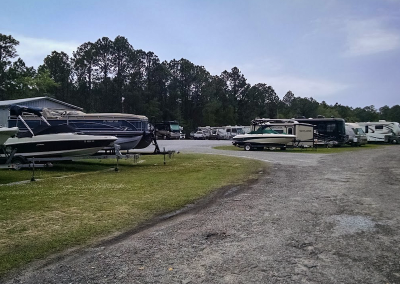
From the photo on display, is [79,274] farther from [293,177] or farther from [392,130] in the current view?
[392,130]

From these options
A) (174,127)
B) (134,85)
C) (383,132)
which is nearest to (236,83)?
(134,85)

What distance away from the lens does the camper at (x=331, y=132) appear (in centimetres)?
2897

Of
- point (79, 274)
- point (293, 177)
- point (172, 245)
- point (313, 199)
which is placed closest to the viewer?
point (79, 274)

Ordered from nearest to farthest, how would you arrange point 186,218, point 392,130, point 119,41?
point 186,218, point 392,130, point 119,41

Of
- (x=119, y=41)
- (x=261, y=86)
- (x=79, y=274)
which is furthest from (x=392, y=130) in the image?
(x=261, y=86)

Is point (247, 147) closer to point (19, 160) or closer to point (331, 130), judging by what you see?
point (331, 130)

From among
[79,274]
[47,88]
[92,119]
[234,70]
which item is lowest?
[79,274]

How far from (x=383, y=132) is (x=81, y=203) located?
3497cm

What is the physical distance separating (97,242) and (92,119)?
38.4 feet

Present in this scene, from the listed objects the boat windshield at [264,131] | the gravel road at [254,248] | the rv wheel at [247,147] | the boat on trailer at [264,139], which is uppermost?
the boat windshield at [264,131]

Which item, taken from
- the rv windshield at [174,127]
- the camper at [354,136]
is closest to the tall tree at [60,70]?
the rv windshield at [174,127]

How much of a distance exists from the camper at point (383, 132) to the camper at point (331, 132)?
27.5ft

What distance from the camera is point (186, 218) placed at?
6.04m

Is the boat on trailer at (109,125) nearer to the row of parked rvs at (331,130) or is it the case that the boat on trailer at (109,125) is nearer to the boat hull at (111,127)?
the boat hull at (111,127)
